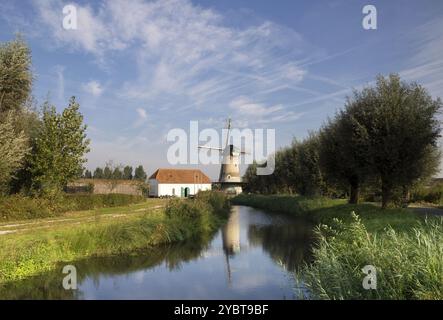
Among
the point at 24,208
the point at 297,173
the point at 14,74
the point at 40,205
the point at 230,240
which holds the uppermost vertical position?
the point at 14,74

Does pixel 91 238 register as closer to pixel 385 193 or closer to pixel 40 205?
pixel 40 205

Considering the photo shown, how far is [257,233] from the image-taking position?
2252 centimetres

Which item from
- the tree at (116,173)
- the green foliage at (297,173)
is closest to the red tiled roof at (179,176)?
the green foliage at (297,173)

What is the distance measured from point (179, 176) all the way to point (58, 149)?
44.7 meters

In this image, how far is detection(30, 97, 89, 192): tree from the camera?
23.7 meters

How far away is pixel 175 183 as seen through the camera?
2638 inches

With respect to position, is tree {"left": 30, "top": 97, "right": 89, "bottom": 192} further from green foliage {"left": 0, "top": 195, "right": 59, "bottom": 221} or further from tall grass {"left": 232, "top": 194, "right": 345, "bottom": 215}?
tall grass {"left": 232, "top": 194, "right": 345, "bottom": 215}

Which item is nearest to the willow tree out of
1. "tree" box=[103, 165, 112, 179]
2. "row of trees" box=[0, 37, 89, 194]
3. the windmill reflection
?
the windmill reflection

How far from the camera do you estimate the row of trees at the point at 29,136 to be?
70.1 feet

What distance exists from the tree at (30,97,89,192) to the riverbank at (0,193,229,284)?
7.14m

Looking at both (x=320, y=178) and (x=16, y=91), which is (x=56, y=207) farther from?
(x=320, y=178)

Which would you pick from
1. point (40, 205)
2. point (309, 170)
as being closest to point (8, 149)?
point (40, 205)

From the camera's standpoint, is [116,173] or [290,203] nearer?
[290,203]
